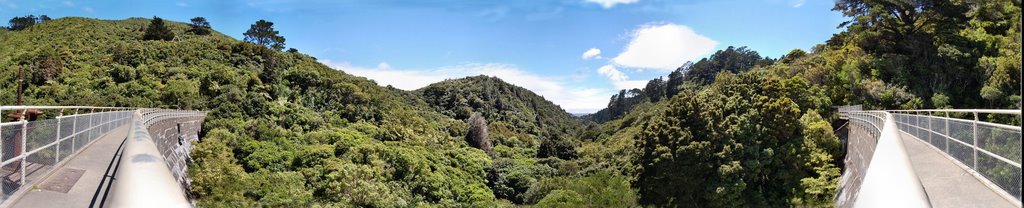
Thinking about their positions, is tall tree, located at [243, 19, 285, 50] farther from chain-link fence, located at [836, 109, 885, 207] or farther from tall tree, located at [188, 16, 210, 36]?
chain-link fence, located at [836, 109, 885, 207]

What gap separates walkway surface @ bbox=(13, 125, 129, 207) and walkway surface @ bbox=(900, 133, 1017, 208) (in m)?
7.97

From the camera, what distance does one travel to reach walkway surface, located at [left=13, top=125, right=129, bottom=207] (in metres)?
5.54

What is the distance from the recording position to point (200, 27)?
241ft

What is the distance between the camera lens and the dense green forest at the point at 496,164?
28469mm

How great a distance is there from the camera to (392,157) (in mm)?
40406

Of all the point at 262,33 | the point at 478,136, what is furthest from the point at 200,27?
the point at 478,136

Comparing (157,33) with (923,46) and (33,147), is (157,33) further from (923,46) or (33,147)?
(923,46)

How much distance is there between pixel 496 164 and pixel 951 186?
53034 millimetres

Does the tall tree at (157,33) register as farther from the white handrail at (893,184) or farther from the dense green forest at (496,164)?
the white handrail at (893,184)

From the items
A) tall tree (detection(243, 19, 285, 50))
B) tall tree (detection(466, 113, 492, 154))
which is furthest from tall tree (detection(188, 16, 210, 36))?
tall tree (detection(466, 113, 492, 154))

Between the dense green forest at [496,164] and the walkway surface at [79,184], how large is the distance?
45.4ft

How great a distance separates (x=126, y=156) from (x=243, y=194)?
2704cm

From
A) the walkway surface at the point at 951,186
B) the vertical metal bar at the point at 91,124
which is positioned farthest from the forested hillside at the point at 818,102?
the vertical metal bar at the point at 91,124

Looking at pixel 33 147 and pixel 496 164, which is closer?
pixel 33 147
